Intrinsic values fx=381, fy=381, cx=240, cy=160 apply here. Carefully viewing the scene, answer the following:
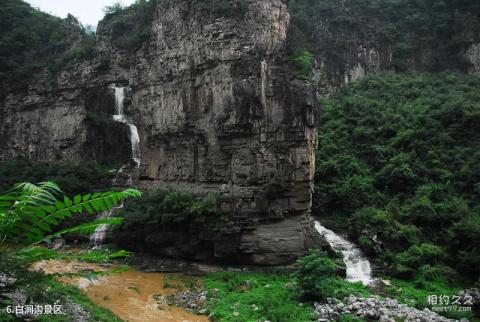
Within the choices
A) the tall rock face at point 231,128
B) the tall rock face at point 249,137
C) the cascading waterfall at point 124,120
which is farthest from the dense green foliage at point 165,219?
the cascading waterfall at point 124,120

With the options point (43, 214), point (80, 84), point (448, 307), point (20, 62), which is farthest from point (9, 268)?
point (20, 62)

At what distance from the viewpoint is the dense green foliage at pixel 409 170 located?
59.5ft

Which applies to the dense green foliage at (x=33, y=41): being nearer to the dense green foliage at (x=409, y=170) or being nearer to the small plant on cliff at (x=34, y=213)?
the dense green foliage at (x=409, y=170)

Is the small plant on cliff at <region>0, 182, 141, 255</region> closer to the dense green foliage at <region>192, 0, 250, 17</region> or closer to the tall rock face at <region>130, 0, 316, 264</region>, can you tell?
the tall rock face at <region>130, 0, 316, 264</region>

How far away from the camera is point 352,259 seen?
1961 centimetres

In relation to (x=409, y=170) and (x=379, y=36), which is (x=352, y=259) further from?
(x=379, y=36)

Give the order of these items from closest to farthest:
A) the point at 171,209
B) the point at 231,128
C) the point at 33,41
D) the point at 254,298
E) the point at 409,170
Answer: the point at 254,298
the point at 171,209
the point at 231,128
the point at 409,170
the point at 33,41

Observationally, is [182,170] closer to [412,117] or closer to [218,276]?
[218,276]

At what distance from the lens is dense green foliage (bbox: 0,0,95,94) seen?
109 ft

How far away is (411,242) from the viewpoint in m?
18.9

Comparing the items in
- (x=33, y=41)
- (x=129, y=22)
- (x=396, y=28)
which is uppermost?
(x=396, y=28)

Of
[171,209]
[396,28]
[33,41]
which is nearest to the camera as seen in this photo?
[171,209]

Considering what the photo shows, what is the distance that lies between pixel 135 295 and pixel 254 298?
503cm

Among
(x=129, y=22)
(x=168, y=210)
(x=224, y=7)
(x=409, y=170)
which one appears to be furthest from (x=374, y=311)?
(x=129, y=22)
